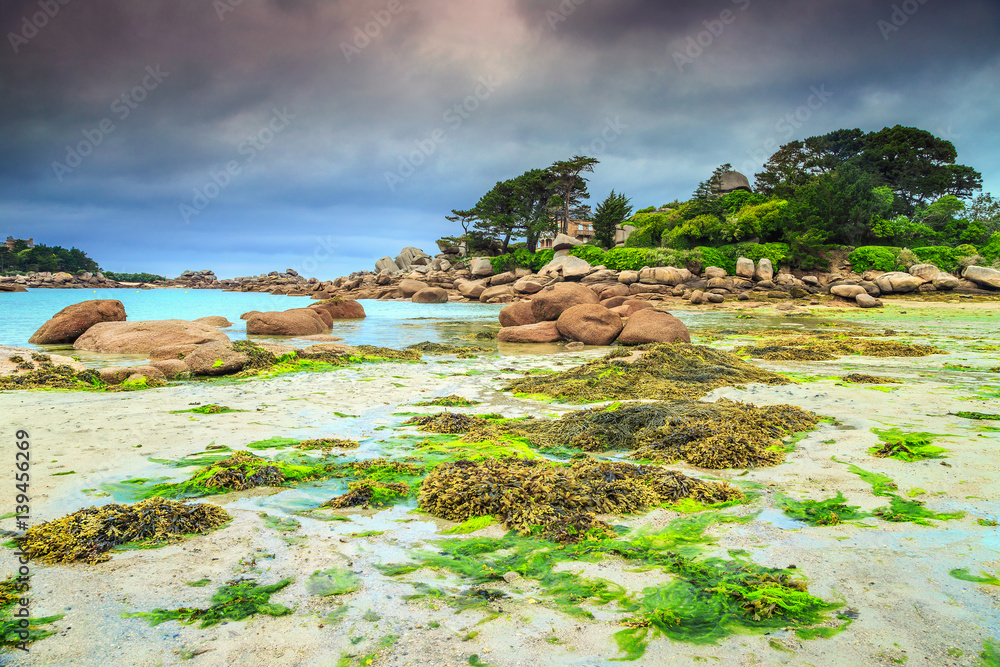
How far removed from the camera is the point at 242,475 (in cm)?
329

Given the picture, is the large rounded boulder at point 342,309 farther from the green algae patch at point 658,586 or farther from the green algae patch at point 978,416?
the green algae patch at point 978,416

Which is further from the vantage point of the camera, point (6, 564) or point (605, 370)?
point (605, 370)

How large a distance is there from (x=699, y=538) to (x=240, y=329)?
58.2 feet

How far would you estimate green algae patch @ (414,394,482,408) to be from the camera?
5.96 meters

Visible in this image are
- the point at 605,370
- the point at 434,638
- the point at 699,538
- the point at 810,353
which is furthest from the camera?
the point at 810,353

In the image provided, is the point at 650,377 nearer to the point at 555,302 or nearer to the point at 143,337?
the point at 555,302

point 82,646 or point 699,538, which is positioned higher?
point 82,646

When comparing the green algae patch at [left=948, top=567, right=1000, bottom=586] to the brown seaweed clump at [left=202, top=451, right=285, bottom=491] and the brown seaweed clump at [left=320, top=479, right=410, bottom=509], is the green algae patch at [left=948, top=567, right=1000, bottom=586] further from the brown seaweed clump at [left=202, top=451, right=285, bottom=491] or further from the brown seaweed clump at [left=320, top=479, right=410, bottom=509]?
the brown seaweed clump at [left=202, top=451, right=285, bottom=491]

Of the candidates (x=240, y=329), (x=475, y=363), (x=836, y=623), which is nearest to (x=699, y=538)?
(x=836, y=623)

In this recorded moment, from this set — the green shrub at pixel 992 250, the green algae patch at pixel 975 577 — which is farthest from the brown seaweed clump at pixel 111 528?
the green shrub at pixel 992 250

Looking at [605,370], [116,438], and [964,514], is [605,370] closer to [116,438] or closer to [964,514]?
[964,514]

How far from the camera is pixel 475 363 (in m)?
9.86

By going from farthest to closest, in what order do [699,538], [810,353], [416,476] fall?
[810,353], [416,476], [699,538]

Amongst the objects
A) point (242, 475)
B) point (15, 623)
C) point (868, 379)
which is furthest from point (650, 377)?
point (15, 623)
